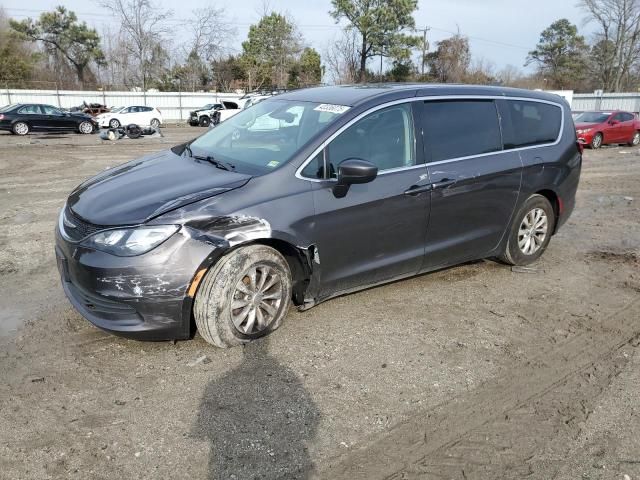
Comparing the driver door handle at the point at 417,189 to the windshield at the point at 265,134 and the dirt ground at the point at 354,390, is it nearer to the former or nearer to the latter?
the windshield at the point at 265,134

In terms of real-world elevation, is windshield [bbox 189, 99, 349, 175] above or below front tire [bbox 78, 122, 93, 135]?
above

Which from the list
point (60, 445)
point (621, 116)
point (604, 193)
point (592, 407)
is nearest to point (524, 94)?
point (592, 407)

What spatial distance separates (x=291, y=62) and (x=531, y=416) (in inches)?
1936

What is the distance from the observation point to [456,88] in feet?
16.4

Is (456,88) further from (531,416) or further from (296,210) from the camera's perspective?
(531,416)

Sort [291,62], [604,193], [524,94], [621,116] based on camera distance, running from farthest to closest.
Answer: [291,62] < [621,116] < [604,193] < [524,94]

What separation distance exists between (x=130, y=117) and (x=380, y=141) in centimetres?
2752

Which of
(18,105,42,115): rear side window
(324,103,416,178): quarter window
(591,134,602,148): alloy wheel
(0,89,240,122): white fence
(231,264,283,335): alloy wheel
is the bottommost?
(231,264,283,335): alloy wheel

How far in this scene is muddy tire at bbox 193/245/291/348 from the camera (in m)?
3.56

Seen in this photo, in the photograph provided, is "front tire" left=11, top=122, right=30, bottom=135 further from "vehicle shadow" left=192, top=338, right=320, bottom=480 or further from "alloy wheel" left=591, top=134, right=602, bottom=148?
"vehicle shadow" left=192, top=338, right=320, bottom=480

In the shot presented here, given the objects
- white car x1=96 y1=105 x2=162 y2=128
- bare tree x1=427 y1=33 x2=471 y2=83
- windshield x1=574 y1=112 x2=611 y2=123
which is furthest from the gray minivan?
bare tree x1=427 y1=33 x2=471 y2=83

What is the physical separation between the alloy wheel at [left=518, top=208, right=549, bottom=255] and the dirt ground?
0.48 meters

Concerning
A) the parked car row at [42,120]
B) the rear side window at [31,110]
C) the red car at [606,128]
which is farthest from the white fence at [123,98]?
the red car at [606,128]

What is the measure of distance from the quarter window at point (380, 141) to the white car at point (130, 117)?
2662 centimetres
